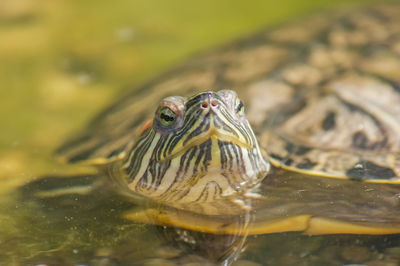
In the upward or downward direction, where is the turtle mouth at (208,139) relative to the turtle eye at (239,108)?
downward

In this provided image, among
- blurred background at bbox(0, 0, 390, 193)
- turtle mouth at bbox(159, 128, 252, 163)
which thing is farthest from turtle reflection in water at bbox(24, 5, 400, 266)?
blurred background at bbox(0, 0, 390, 193)

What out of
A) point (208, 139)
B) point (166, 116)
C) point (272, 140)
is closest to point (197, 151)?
point (208, 139)

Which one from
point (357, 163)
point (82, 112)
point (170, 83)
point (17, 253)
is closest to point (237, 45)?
point (170, 83)

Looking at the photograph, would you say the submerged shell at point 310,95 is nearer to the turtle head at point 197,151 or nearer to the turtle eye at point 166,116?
the turtle head at point 197,151

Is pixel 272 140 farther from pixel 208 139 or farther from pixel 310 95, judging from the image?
pixel 208 139

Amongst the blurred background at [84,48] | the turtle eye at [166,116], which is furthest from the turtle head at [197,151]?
the blurred background at [84,48]

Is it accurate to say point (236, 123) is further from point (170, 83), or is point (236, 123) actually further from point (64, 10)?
point (64, 10)

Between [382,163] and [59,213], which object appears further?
[382,163]
